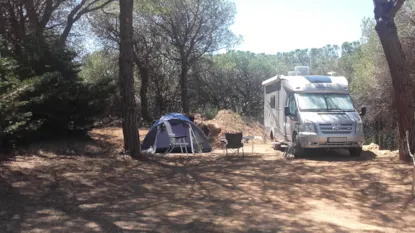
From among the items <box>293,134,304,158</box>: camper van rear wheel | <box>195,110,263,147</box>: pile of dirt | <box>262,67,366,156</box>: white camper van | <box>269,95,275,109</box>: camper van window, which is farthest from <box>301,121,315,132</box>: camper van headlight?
<box>195,110,263,147</box>: pile of dirt

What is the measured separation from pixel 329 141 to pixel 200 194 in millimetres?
5403

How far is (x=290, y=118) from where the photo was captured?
490 inches

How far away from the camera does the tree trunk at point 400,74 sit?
9.81m

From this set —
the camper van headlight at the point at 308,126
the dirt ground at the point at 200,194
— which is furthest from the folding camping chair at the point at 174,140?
the camper van headlight at the point at 308,126

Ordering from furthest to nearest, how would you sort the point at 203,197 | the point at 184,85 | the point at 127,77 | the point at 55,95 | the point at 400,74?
1. the point at 184,85
2. the point at 55,95
3. the point at 127,77
4. the point at 400,74
5. the point at 203,197

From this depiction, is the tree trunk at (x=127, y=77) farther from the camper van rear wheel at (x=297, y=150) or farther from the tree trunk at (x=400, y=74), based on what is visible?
the tree trunk at (x=400, y=74)

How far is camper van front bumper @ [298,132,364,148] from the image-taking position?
37.0 ft

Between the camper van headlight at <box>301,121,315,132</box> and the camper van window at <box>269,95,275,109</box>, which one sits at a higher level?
the camper van window at <box>269,95,275,109</box>

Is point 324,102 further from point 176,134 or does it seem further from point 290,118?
point 176,134

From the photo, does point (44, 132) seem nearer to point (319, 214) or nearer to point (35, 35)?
point (35, 35)

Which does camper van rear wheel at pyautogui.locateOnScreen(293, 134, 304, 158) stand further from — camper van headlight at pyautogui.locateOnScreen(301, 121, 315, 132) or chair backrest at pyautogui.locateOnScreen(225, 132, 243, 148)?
chair backrest at pyautogui.locateOnScreen(225, 132, 243, 148)

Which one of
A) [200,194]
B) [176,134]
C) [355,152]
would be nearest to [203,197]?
[200,194]

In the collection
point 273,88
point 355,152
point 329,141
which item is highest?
point 273,88

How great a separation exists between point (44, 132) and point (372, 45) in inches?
701
